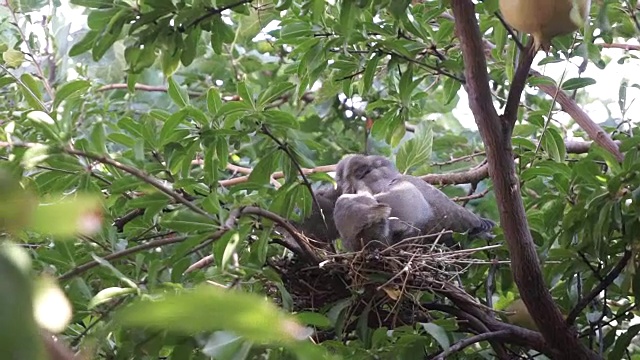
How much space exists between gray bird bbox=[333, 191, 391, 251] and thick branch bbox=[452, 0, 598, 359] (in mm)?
340

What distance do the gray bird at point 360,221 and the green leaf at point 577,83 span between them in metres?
0.39

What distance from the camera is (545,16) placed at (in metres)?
1.03

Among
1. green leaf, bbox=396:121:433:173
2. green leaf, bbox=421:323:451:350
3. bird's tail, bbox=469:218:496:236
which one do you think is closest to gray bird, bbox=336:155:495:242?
bird's tail, bbox=469:218:496:236

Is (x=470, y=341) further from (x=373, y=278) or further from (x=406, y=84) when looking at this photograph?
(x=406, y=84)

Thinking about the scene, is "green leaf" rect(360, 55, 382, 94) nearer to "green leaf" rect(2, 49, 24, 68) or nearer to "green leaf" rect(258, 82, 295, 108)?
"green leaf" rect(258, 82, 295, 108)

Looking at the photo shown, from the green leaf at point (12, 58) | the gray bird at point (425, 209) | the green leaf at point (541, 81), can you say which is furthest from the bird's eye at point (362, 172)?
the green leaf at point (12, 58)

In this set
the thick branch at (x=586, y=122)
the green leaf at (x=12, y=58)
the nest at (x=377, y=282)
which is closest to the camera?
the nest at (x=377, y=282)

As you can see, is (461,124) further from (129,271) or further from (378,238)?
(129,271)

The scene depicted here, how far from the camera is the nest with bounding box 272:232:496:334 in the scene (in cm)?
135

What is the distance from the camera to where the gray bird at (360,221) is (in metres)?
1.50

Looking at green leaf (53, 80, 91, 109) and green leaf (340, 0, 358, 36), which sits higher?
green leaf (340, 0, 358, 36)

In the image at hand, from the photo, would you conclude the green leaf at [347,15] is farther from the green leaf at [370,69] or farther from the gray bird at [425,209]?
the gray bird at [425,209]

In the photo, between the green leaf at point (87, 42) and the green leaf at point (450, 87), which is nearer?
the green leaf at point (87, 42)

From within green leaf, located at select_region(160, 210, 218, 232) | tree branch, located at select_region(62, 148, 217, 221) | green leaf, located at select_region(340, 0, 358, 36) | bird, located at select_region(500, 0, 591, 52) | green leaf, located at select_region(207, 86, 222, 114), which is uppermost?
bird, located at select_region(500, 0, 591, 52)
